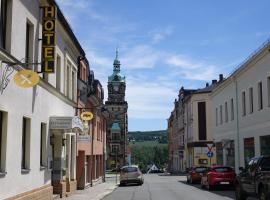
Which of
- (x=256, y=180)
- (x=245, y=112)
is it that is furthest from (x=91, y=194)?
(x=245, y=112)

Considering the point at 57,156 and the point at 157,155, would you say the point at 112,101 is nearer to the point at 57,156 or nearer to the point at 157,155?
the point at 157,155

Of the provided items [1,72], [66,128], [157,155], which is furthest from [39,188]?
[157,155]

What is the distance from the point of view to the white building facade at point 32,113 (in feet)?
48.4

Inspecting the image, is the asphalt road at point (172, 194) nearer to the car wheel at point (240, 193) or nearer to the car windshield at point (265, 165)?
the car wheel at point (240, 193)

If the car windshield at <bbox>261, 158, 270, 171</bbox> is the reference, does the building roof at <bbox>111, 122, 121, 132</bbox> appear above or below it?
above

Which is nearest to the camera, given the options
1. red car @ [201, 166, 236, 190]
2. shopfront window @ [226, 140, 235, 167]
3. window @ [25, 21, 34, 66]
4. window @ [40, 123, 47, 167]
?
window @ [25, 21, 34, 66]

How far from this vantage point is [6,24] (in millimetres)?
14961

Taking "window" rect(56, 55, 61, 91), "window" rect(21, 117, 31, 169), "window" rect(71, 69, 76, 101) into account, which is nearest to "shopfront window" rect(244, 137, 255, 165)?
"window" rect(71, 69, 76, 101)

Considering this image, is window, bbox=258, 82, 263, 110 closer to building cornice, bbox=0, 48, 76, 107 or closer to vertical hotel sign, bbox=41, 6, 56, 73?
building cornice, bbox=0, 48, 76, 107

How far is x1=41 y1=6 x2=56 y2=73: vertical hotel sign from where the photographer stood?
60.5 ft

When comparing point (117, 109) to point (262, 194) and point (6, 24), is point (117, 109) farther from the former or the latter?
point (6, 24)

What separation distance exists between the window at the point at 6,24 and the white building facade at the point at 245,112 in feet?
58.0

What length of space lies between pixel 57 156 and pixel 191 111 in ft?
173

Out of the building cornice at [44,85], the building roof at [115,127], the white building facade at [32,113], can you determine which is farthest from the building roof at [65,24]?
the building roof at [115,127]
